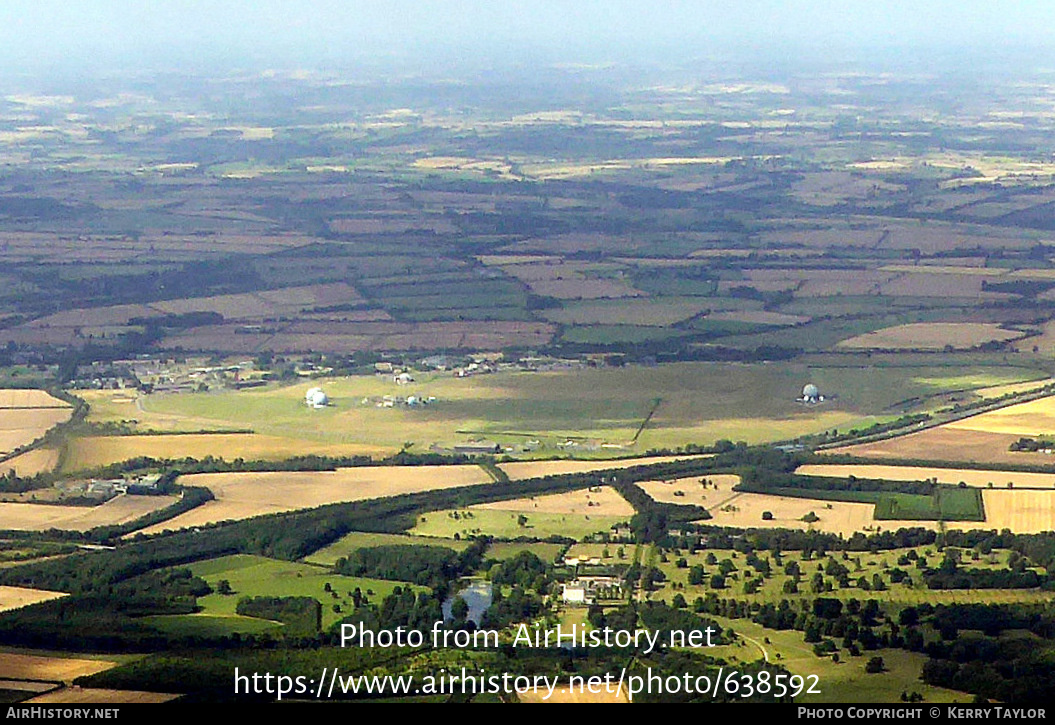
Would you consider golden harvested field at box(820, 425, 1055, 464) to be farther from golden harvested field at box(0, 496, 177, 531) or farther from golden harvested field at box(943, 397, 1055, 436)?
golden harvested field at box(0, 496, 177, 531)

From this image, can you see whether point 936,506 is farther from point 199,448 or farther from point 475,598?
point 199,448

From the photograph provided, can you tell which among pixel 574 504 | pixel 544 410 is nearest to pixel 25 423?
pixel 544 410

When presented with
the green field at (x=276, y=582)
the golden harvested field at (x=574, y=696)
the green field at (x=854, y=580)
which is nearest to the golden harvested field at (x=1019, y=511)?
the green field at (x=854, y=580)

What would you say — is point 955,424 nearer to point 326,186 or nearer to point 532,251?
point 532,251

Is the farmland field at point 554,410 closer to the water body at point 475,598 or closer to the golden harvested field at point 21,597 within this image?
the golden harvested field at point 21,597

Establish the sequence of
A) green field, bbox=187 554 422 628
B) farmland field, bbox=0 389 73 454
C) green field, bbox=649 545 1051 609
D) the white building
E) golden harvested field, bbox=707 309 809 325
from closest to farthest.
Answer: green field, bbox=649 545 1051 609, green field, bbox=187 554 422 628, farmland field, bbox=0 389 73 454, the white building, golden harvested field, bbox=707 309 809 325

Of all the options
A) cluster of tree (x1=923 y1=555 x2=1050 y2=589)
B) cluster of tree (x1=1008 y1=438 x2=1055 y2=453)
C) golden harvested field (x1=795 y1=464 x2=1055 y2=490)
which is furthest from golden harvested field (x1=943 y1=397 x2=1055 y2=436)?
cluster of tree (x1=923 y1=555 x2=1050 y2=589)
